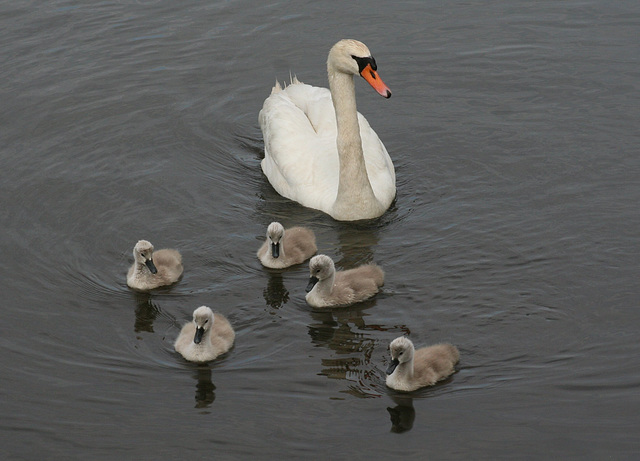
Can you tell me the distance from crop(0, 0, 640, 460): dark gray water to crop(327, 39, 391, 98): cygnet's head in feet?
5.96

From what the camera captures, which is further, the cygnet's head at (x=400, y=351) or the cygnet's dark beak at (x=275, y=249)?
the cygnet's dark beak at (x=275, y=249)

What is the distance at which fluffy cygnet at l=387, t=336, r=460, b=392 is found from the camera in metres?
9.43

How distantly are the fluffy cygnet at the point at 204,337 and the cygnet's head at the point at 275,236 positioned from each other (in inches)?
50.1

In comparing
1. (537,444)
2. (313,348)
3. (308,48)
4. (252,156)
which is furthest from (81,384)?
(308,48)

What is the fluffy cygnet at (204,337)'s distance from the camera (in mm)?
9914

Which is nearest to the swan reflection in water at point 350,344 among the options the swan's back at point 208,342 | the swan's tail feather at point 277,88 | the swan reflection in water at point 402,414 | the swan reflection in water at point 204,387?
the swan reflection in water at point 402,414

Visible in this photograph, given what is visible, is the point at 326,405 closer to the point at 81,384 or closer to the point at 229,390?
the point at 229,390

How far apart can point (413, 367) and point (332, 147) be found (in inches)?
196

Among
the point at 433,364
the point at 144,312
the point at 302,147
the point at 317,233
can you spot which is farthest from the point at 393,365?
the point at 302,147

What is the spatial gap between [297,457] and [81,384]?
2.35 metres

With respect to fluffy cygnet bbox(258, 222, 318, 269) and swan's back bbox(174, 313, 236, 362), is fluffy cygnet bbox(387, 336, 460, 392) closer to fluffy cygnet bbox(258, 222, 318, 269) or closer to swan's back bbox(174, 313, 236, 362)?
swan's back bbox(174, 313, 236, 362)

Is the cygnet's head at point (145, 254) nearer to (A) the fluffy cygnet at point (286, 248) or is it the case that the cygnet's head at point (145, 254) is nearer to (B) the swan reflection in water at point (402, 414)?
(A) the fluffy cygnet at point (286, 248)

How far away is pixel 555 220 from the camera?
1252cm

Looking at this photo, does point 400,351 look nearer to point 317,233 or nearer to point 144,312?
point 144,312
